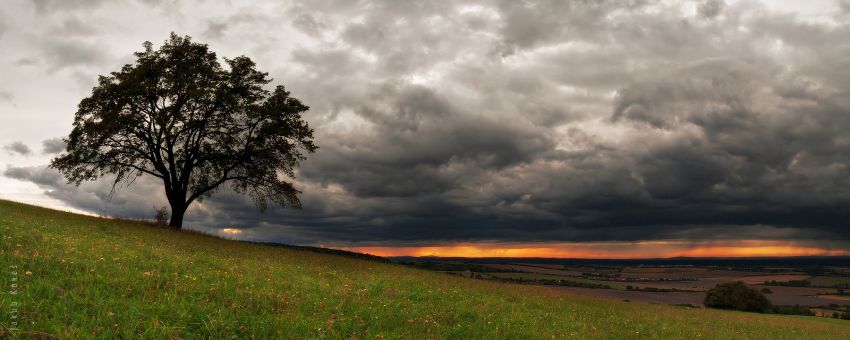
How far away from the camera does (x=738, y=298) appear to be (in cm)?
6359

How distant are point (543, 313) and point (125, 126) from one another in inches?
1511

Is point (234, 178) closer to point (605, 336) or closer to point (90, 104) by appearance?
point (90, 104)

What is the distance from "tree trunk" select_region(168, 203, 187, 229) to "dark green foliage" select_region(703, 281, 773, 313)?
64006mm

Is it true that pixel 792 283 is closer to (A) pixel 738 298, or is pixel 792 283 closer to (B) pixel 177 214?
(A) pixel 738 298

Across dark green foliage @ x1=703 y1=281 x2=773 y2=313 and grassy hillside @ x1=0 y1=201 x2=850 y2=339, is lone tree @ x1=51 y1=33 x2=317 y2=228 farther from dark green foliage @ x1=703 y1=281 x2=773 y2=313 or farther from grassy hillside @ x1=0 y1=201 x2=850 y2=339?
dark green foliage @ x1=703 y1=281 x2=773 y2=313

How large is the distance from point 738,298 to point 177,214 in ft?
220

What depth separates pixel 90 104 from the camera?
41.8 m

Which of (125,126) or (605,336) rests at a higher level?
(125,126)

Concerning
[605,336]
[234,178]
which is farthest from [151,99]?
[605,336]

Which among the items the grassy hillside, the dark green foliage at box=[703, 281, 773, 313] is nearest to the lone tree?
the grassy hillside

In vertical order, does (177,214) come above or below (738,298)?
above

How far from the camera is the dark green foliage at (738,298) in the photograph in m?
61.8

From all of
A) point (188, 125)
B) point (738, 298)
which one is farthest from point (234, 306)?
point (738, 298)

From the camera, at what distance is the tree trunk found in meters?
43.7
